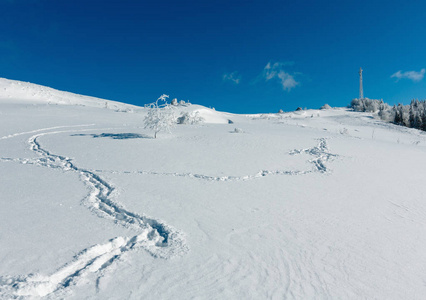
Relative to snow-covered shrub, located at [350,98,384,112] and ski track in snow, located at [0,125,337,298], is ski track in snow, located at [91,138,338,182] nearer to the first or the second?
ski track in snow, located at [0,125,337,298]

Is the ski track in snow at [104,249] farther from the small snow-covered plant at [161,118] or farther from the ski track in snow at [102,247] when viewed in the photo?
the small snow-covered plant at [161,118]

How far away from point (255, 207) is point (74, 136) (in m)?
11.4

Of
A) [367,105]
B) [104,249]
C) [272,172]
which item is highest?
[367,105]

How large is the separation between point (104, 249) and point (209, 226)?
1673mm

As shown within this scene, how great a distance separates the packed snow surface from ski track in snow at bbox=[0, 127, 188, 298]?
0.05ft

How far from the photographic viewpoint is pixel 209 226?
4.82 metres

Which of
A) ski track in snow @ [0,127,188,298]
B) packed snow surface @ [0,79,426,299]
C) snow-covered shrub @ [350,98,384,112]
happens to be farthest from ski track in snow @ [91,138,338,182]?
snow-covered shrub @ [350,98,384,112]

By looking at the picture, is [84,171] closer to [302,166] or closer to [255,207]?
[255,207]

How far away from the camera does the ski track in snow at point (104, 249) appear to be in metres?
3.08

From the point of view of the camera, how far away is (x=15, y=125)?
639 inches

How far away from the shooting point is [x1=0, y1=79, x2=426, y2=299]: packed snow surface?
10.9 ft

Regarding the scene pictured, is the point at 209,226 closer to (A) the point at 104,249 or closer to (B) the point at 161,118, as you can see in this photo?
(A) the point at 104,249

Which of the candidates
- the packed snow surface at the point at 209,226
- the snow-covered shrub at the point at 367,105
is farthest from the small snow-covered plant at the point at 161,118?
the snow-covered shrub at the point at 367,105

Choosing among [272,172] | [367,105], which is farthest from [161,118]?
[367,105]
